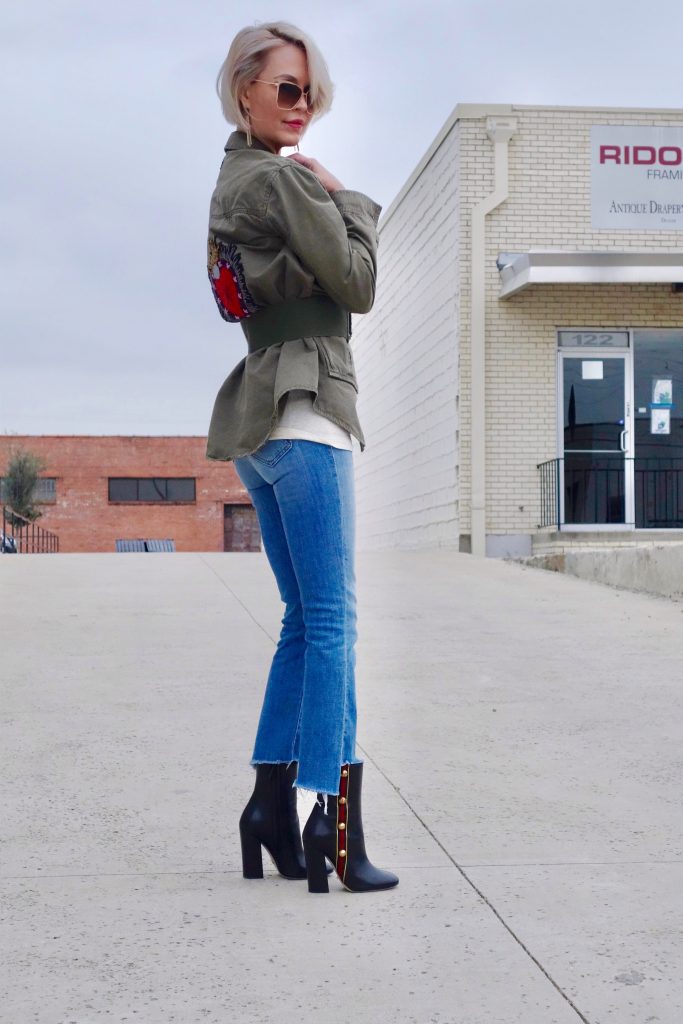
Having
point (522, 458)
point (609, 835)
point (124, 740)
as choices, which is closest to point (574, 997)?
point (609, 835)

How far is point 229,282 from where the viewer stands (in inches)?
118

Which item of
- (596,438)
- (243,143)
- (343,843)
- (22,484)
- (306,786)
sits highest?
(22,484)

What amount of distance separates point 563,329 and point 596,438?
148 centimetres

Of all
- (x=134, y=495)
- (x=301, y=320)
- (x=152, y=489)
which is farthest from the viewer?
(x=152, y=489)

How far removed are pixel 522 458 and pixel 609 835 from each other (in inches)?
506

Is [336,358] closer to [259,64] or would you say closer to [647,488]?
[259,64]

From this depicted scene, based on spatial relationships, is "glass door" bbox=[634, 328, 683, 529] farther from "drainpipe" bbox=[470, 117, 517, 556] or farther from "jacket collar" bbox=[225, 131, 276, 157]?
"jacket collar" bbox=[225, 131, 276, 157]

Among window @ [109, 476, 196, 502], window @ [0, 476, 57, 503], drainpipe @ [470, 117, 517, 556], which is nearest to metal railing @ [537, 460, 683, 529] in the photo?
drainpipe @ [470, 117, 517, 556]

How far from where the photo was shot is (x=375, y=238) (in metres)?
2.95

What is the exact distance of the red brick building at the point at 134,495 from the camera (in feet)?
155

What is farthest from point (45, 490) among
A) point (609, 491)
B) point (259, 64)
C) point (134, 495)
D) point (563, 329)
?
point (259, 64)

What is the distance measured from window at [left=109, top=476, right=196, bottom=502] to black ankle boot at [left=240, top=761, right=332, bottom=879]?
1761 inches

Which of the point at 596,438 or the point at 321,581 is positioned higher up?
the point at 596,438

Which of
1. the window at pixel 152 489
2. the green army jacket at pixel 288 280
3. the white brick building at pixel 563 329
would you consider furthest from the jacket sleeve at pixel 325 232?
the window at pixel 152 489
